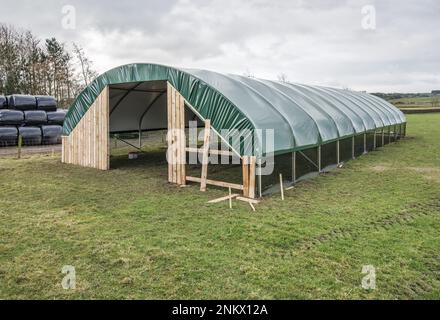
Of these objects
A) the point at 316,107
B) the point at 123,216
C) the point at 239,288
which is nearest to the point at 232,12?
the point at 316,107

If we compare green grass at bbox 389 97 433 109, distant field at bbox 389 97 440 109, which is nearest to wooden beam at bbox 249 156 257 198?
green grass at bbox 389 97 433 109

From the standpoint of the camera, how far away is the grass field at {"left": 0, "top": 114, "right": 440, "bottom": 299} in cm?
368

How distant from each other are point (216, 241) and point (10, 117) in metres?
16.0

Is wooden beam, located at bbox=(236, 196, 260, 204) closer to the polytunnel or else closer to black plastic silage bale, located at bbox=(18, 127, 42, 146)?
the polytunnel

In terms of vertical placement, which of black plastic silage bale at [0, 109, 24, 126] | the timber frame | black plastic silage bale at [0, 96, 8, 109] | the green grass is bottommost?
the timber frame

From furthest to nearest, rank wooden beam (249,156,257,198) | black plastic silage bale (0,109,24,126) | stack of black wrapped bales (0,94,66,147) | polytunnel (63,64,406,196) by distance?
1. stack of black wrapped bales (0,94,66,147)
2. black plastic silage bale (0,109,24,126)
3. polytunnel (63,64,406,196)
4. wooden beam (249,156,257,198)

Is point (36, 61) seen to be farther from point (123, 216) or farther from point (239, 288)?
point (239, 288)

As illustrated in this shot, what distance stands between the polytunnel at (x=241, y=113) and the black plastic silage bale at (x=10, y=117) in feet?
20.9

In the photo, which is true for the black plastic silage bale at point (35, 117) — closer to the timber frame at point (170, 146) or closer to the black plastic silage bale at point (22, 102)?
the black plastic silage bale at point (22, 102)

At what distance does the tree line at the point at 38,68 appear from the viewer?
25578 millimetres

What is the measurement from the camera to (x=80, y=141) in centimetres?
1155

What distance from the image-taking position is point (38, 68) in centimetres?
2631

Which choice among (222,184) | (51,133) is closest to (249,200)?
(222,184)

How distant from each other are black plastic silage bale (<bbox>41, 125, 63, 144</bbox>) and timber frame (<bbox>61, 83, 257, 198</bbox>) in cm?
699
